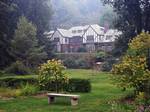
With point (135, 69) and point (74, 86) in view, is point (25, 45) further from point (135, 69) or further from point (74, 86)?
point (135, 69)

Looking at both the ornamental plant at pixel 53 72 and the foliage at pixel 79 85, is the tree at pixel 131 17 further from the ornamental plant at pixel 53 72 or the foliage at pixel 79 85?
the ornamental plant at pixel 53 72

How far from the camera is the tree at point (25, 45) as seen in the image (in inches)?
2005

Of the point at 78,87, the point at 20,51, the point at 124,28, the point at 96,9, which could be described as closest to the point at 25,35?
the point at 20,51

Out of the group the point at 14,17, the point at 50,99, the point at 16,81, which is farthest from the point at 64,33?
the point at 50,99

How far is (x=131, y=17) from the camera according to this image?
44.9m

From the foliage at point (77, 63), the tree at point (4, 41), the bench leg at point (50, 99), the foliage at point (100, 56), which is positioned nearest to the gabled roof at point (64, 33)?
the foliage at point (77, 63)

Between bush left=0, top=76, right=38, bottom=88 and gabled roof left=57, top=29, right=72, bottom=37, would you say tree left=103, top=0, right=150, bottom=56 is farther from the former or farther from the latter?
gabled roof left=57, top=29, right=72, bottom=37

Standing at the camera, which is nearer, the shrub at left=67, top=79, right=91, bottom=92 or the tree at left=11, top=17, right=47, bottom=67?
the shrub at left=67, top=79, right=91, bottom=92

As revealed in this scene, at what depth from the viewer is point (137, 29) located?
147 ft

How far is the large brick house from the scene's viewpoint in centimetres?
9781

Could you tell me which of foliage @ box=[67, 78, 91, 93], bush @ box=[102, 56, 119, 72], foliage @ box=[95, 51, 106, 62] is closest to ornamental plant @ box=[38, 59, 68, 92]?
foliage @ box=[67, 78, 91, 93]

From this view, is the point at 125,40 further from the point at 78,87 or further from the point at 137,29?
the point at 78,87

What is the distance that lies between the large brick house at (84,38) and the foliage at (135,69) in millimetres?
75925

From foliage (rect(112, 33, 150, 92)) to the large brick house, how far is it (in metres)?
75.9
